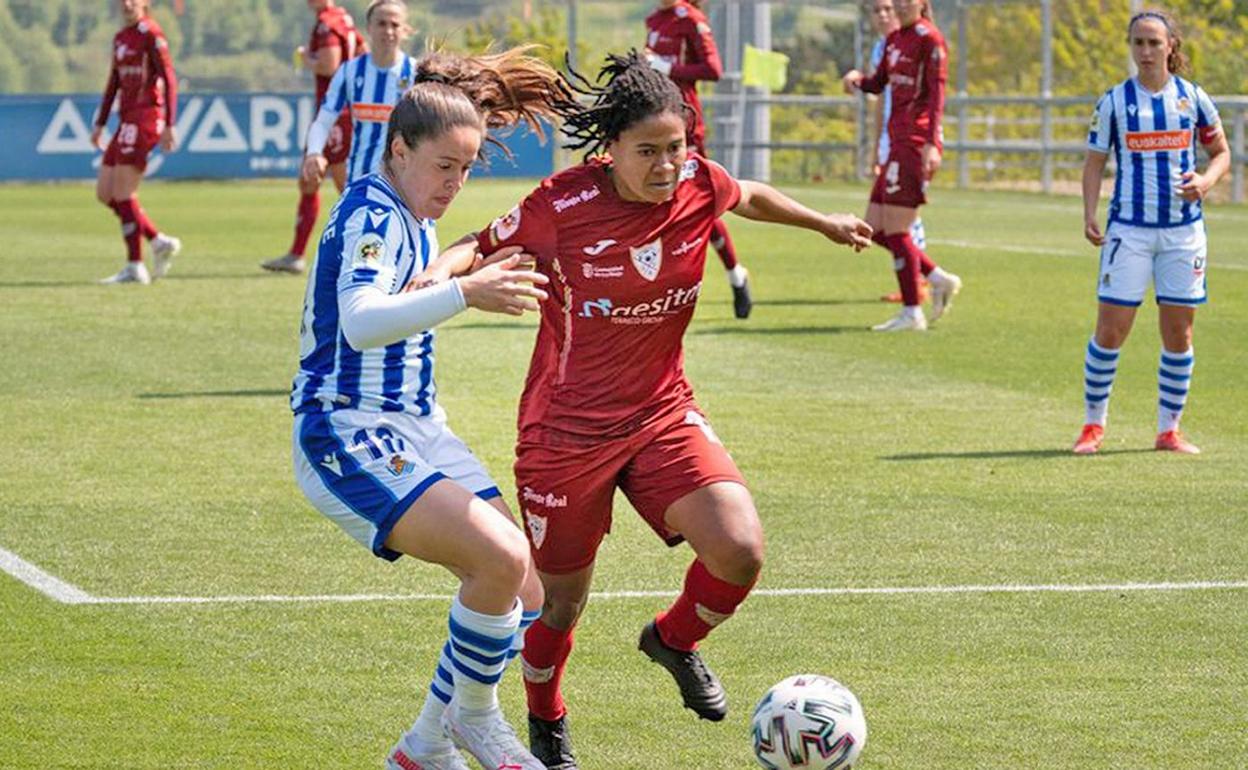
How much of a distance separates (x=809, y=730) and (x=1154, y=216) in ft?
18.6

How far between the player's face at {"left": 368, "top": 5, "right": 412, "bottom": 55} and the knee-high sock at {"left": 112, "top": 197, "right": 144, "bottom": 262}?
15.8 ft

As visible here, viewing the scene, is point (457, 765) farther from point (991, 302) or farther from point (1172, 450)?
point (991, 302)

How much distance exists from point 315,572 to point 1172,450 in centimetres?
446

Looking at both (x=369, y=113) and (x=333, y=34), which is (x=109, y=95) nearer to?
(x=333, y=34)

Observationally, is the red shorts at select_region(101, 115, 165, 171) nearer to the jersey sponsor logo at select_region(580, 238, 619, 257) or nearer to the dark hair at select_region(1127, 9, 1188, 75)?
the dark hair at select_region(1127, 9, 1188, 75)

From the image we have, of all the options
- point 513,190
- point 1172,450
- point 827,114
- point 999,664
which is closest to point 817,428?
point 1172,450

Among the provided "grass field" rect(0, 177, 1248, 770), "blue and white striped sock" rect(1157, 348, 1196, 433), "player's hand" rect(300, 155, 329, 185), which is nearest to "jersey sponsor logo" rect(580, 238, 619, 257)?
"grass field" rect(0, 177, 1248, 770)

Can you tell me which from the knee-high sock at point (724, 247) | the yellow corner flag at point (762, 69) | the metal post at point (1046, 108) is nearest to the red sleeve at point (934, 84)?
the knee-high sock at point (724, 247)

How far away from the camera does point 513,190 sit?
35094 millimetres

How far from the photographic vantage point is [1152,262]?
34.2 ft

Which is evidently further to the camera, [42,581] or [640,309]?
[42,581]

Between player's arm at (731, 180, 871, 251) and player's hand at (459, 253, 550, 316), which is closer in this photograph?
player's hand at (459, 253, 550, 316)

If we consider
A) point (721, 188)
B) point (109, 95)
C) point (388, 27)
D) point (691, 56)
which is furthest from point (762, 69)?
point (721, 188)

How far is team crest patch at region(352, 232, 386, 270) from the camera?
524cm
